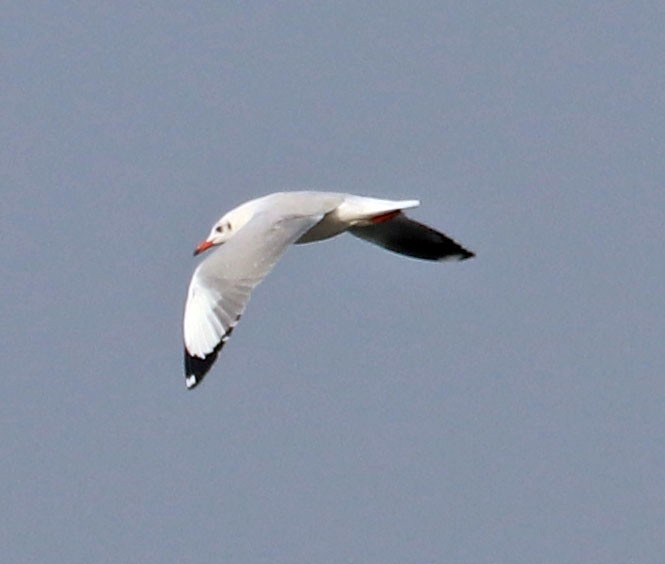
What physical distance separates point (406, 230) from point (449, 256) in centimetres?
33

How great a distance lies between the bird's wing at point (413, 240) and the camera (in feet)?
53.8

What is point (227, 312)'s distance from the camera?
14.4 metres

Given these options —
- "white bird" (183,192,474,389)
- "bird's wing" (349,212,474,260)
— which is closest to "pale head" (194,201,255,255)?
"white bird" (183,192,474,389)

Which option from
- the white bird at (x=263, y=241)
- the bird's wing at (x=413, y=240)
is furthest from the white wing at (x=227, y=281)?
the bird's wing at (x=413, y=240)

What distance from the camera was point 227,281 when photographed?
14.6 metres

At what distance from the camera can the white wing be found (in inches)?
563

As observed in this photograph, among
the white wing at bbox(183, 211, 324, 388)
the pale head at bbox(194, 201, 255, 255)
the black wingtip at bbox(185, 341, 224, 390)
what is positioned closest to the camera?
the black wingtip at bbox(185, 341, 224, 390)

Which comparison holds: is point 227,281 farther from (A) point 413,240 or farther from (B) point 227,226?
(A) point 413,240

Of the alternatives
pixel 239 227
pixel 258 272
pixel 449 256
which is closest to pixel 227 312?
pixel 258 272

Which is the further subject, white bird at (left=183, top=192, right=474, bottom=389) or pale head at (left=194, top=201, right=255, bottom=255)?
pale head at (left=194, top=201, right=255, bottom=255)

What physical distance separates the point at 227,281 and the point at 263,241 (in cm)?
41

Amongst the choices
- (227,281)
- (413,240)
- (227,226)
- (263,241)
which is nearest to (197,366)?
(227,281)

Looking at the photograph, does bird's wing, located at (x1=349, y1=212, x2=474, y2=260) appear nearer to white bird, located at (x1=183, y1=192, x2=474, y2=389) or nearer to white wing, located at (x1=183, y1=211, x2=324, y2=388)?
white bird, located at (x1=183, y1=192, x2=474, y2=389)

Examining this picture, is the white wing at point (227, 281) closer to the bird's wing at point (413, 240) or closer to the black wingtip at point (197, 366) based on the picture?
the black wingtip at point (197, 366)
